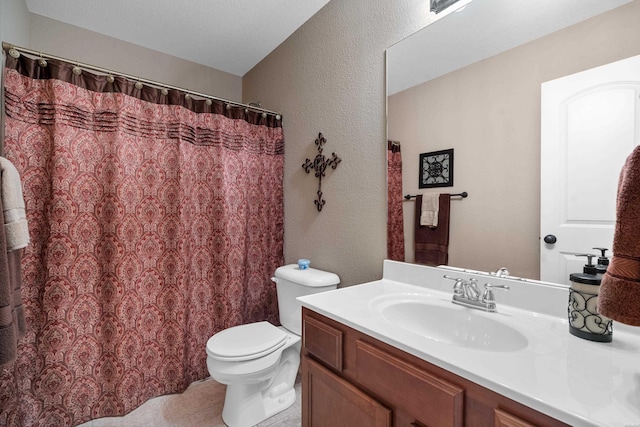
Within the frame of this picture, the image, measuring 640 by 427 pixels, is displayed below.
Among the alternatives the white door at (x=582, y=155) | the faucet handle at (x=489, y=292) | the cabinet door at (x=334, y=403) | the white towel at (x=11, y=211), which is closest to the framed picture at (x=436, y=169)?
the white door at (x=582, y=155)

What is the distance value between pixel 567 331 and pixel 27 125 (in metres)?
2.34

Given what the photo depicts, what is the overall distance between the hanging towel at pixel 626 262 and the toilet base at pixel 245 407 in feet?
5.13

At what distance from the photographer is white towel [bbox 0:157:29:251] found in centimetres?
107

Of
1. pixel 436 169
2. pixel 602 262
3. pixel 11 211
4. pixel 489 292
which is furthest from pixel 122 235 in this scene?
pixel 602 262

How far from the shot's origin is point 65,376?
4.92 feet

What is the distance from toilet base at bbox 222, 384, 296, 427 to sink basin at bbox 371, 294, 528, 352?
3.11 feet

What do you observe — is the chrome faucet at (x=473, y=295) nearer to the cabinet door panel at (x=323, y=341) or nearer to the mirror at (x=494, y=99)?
the mirror at (x=494, y=99)

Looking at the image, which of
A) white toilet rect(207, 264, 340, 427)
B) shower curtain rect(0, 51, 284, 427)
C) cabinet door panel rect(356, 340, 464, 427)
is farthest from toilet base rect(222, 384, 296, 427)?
cabinet door panel rect(356, 340, 464, 427)

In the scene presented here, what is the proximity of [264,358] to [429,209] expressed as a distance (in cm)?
112

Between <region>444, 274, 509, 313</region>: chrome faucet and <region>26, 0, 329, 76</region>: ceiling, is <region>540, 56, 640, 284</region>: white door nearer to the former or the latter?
<region>444, 274, 509, 313</region>: chrome faucet

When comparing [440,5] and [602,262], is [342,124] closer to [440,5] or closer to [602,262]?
[440,5]

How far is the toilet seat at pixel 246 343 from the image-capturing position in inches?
56.5

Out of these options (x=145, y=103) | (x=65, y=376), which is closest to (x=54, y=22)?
(x=145, y=103)

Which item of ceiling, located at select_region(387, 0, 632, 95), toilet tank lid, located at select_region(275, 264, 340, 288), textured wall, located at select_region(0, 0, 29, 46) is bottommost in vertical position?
toilet tank lid, located at select_region(275, 264, 340, 288)
